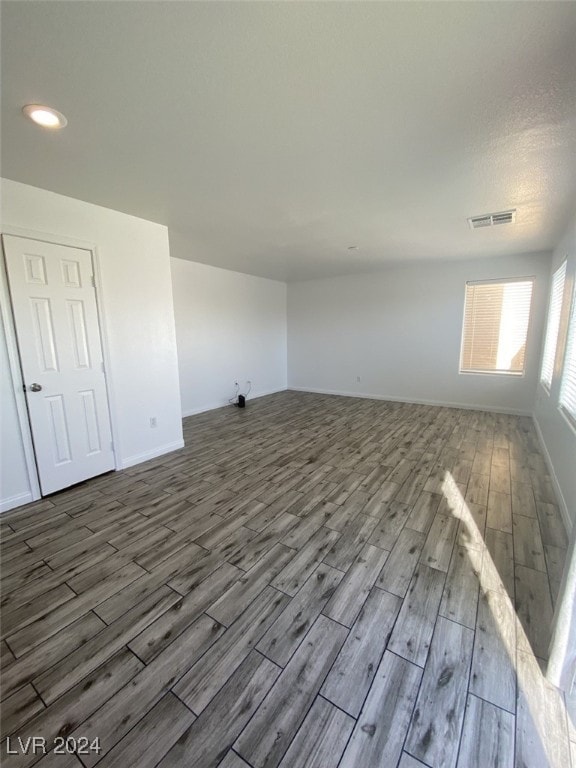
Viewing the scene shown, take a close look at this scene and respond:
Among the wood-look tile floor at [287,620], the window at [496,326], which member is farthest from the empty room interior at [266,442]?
the window at [496,326]

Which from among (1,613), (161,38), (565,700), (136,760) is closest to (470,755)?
(565,700)

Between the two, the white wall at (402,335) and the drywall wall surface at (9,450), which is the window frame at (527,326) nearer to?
the white wall at (402,335)

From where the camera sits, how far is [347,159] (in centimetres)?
210

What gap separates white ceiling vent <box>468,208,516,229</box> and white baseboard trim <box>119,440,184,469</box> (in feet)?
13.8

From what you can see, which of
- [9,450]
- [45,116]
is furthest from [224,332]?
[45,116]

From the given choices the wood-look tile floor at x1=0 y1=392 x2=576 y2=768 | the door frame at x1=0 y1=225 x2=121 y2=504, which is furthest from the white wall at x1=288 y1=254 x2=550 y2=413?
the door frame at x1=0 y1=225 x2=121 y2=504

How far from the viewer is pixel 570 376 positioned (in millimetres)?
2781

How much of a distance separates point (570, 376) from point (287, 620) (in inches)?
122

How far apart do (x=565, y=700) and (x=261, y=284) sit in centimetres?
660

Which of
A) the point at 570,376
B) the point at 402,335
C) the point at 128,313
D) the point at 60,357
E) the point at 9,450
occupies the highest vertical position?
the point at 128,313

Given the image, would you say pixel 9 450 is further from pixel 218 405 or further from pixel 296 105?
pixel 218 405

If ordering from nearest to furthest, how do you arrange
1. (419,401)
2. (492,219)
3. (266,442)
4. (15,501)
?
(15,501), (492,219), (266,442), (419,401)

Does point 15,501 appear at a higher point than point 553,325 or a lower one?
lower

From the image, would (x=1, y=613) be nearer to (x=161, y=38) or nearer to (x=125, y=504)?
(x=125, y=504)
